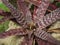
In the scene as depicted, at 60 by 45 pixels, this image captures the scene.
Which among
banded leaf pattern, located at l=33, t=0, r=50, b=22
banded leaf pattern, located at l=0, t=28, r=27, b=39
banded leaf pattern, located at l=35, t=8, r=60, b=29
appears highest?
banded leaf pattern, located at l=33, t=0, r=50, b=22

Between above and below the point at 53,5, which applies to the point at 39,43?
below

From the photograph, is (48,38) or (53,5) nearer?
(48,38)

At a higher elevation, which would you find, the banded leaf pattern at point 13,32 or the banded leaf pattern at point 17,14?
the banded leaf pattern at point 17,14

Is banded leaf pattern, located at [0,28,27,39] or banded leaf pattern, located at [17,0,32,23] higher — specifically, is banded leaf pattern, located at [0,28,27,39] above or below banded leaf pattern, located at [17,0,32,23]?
below

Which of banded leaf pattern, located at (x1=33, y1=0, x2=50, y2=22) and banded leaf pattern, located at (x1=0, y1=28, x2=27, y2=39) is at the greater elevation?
banded leaf pattern, located at (x1=33, y1=0, x2=50, y2=22)

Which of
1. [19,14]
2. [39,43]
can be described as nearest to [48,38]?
[39,43]

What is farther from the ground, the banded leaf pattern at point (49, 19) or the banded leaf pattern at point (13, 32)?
the banded leaf pattern at point (49, 19)

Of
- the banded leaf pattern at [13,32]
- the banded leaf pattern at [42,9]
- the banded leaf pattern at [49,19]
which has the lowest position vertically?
the banded leaf pattern at [13,32]

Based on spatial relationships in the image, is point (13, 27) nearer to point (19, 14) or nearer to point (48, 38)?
point (19, 14)

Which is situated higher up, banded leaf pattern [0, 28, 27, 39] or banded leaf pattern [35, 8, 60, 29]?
banded leaf pattern [35, 8, 60, 29]

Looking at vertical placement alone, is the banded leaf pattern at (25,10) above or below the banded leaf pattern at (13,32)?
above
